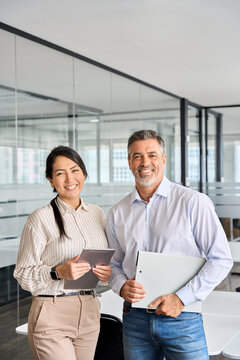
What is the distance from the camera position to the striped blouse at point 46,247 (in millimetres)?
2219

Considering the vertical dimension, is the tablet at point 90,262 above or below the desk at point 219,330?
above

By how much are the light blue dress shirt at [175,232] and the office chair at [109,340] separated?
1.33ft

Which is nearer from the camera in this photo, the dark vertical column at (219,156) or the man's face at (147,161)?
the man's face at (147,161)

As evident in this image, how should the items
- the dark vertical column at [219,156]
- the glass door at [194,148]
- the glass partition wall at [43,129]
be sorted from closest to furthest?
the glass partition wall at [43,129], the glass door at [194,148], the dark vertical column at [219,156]

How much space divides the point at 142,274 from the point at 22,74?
297 cm

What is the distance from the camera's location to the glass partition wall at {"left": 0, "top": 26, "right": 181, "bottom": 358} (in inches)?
169

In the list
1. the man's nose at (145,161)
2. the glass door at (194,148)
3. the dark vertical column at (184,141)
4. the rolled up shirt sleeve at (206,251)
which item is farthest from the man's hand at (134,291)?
the glass door at (194,148)

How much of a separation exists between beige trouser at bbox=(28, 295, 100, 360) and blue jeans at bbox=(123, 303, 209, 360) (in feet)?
0.93

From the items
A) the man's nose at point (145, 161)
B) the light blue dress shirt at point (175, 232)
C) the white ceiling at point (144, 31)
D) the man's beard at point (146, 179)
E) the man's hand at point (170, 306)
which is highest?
the white ceiling at point (144, 31)

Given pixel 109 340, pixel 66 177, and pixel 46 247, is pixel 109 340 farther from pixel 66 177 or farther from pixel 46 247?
pixel 66 177

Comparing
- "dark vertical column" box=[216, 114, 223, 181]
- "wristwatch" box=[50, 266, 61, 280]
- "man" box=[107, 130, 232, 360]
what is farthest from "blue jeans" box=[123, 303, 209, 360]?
"dark vertical column" box=[216, 114, 223, 181]

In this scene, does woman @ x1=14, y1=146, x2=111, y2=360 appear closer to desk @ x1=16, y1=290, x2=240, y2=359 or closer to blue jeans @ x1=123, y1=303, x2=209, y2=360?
blue jeans @ x1=123, y1=303, x2=209, y2=360

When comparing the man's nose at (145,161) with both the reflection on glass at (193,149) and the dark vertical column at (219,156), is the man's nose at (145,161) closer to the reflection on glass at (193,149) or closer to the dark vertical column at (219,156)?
the reflection on glass at (193,149)

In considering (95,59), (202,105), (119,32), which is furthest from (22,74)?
(202,105)
